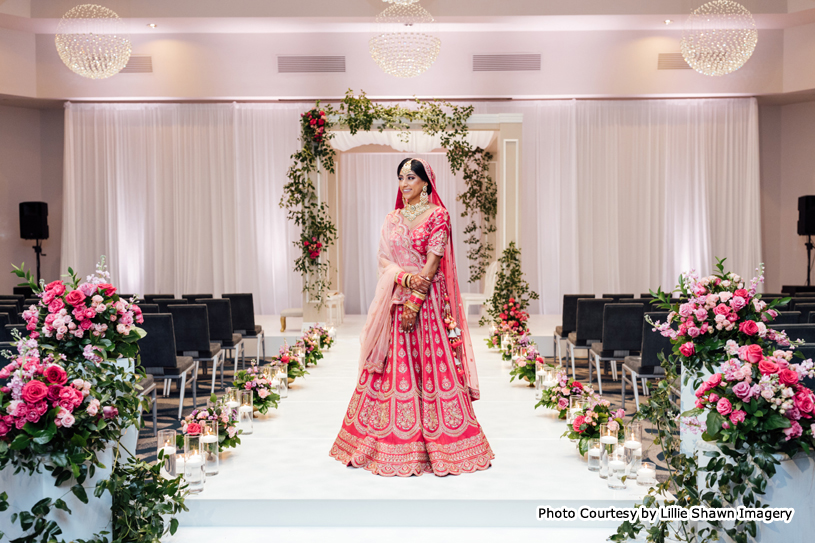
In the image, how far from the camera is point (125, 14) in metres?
8.78

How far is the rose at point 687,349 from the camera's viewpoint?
238 centimetres

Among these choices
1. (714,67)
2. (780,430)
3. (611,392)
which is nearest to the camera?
(780,430)

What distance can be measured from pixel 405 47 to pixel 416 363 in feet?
16.4

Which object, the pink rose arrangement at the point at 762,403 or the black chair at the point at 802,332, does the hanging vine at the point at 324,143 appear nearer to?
the black chair at the point at 802,332

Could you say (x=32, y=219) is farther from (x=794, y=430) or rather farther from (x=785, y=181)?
(x=785, y=181)

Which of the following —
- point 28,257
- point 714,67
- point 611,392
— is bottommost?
point 611,392

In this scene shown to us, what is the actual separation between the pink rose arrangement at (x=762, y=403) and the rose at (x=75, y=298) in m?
2.26

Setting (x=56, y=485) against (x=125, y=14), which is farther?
(x=125, y=14)

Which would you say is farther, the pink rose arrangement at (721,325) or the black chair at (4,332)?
Answer: the black chair at (4,332)

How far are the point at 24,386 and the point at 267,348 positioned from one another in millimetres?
5817

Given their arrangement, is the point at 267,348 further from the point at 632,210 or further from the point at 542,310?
the point at 632,210

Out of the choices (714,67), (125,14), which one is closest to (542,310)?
(714,67)

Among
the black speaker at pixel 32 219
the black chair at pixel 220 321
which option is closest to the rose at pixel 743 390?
the black chair at pixel 220 321

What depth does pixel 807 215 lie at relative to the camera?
9469 mm
